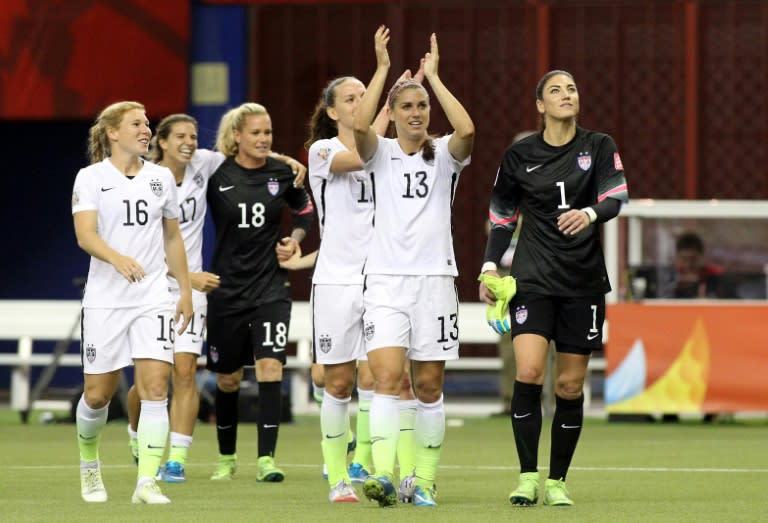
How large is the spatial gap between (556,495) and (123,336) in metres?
2.41

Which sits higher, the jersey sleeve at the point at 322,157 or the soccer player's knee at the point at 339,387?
the jersey sleeve at the point at 322,157

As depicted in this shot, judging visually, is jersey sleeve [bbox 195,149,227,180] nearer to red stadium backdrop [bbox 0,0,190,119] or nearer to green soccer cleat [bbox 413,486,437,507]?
green soccer cleat [bbox 413,486,437,507]

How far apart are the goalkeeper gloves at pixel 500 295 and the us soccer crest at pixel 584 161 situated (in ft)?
2.28

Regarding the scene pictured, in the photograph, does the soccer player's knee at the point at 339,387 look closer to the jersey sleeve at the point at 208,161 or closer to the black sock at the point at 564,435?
the black sock at the point at 564,435

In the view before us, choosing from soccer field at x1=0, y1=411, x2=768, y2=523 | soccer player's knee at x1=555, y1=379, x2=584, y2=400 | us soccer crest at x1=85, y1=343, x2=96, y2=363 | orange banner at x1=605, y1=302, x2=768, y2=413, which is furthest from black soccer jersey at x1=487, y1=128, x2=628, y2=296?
orange banner at x1=605, y1=302, x2=768, y2=413

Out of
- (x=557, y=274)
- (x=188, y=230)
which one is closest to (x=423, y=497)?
(x=557, y=274)

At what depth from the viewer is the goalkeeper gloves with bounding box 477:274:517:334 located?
32.3 feet

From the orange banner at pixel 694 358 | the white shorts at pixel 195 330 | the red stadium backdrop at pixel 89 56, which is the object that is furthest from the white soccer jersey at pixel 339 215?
the red stadium backdrop at pixel 89 56

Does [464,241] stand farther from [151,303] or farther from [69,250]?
[151,303]

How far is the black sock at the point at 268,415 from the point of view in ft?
39.0

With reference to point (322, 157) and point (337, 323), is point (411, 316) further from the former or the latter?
point (322, 157)

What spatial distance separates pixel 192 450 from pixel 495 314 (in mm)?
5328

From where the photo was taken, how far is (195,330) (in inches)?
484

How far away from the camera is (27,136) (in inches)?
931
